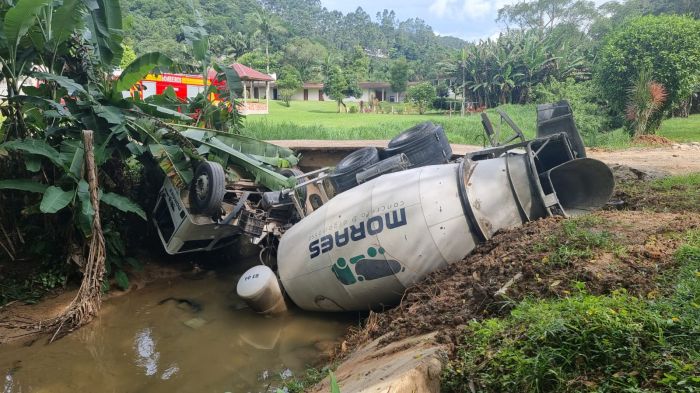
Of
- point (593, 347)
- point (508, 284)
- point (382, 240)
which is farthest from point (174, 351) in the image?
point (593, 347)

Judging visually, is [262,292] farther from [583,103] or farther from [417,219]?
[583,103]

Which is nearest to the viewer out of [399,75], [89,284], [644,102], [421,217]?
[421,217]

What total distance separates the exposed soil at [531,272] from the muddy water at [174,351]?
1.12m

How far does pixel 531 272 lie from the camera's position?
4.25 meters

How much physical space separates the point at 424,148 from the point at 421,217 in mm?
2844

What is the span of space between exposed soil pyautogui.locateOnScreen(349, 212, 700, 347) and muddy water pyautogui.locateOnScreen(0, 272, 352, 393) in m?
1.12

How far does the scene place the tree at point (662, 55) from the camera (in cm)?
1758

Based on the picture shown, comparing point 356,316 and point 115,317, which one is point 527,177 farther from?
point 115,317

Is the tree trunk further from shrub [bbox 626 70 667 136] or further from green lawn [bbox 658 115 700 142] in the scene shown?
green lawn [bbox 658 115 700 142]

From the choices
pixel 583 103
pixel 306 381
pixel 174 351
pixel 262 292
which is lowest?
pixel 174 351

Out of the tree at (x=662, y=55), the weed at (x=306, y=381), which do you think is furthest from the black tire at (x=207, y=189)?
the tree at (x=662, y=55)

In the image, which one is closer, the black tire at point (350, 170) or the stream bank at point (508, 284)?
the stream bank at point (508, 284)

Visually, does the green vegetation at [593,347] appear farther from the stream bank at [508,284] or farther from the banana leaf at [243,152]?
the banana leaf at [243,152]

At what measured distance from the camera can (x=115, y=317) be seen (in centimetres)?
743
